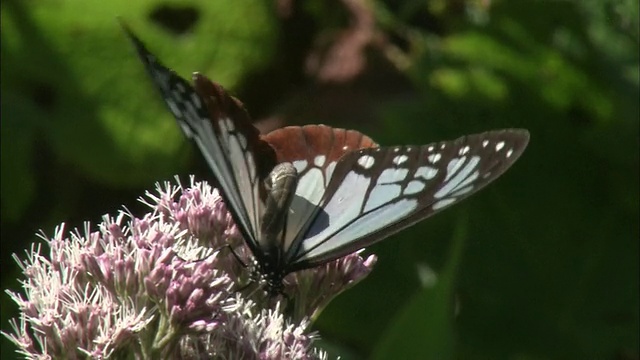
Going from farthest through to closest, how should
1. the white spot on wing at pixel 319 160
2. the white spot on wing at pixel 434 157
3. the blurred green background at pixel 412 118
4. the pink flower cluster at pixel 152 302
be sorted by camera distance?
1. the blurred green background at pixel 412 118
2. the white spot on wing at pixel 319 160
3. the white spot on wing at pixel 434 157
4. the pink flower cluster at pixel 152 302

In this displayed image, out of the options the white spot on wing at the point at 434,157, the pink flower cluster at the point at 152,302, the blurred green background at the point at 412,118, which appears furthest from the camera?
the blurred green background at the point at 412,118

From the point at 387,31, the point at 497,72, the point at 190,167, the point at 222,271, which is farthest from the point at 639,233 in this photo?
the point at 222,271

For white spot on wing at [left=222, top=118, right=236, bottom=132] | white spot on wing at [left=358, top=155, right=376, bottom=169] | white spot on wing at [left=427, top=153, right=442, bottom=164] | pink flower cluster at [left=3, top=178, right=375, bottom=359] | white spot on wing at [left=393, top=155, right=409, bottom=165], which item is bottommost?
pink flower cluster at [left=3, top=178, right=375, bottom=359]

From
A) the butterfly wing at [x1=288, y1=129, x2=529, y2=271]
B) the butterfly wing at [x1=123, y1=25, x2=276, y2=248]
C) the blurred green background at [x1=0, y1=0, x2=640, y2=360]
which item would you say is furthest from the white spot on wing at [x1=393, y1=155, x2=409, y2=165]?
the blurred green background at [x1=0, y1=0, x2=640, y2=360]

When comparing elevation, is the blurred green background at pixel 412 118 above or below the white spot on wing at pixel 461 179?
above

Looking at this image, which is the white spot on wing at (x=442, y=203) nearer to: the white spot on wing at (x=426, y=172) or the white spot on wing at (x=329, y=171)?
the white spot on wing at (x=426, y=172)

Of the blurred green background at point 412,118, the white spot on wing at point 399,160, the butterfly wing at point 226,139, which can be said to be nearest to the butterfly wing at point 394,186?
the white spot on wing at point 399,160

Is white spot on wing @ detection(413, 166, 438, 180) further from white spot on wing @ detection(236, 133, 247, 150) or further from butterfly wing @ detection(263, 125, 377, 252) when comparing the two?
white spot on wing @ detection(236, 133, 247, 150)
